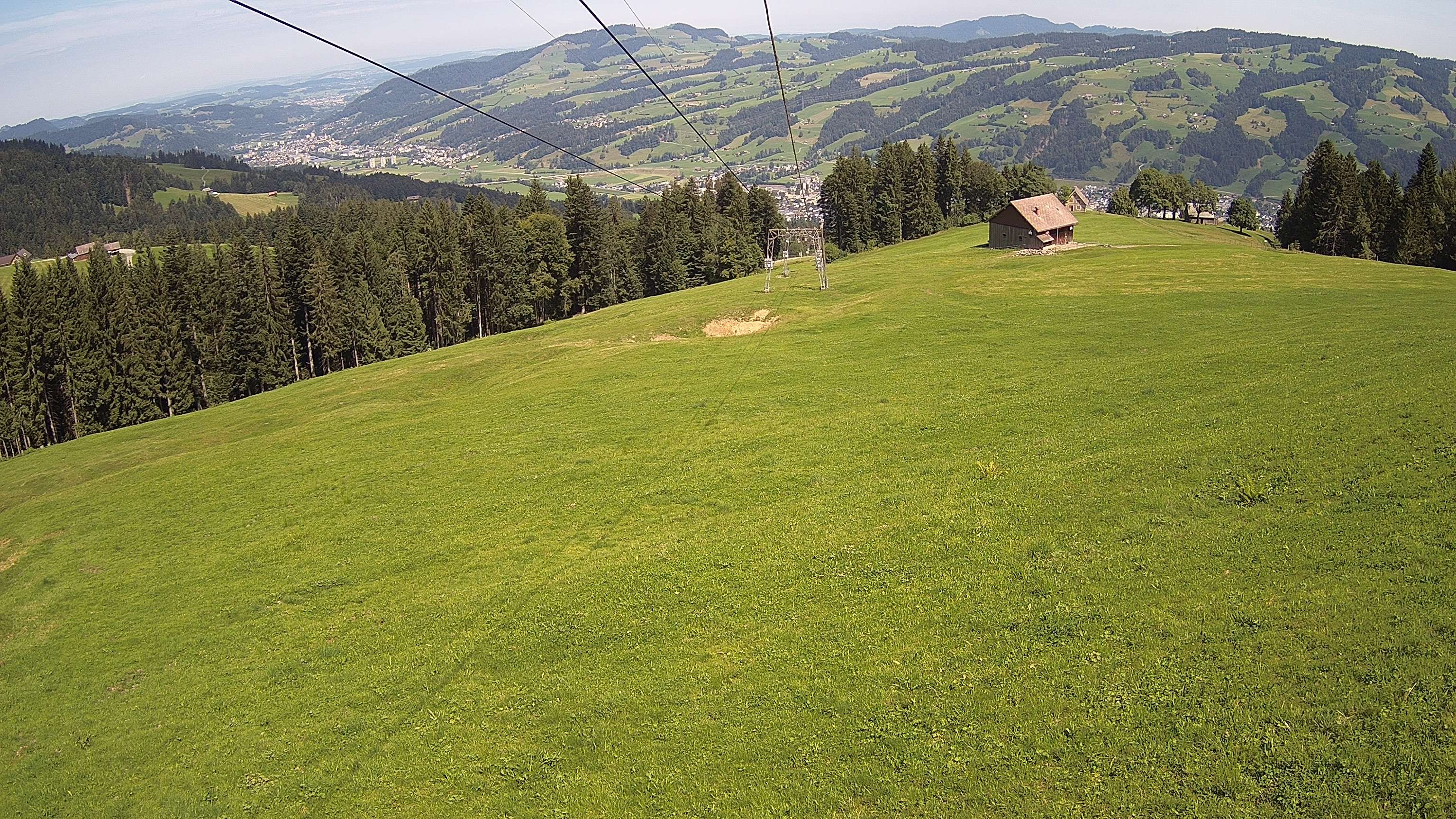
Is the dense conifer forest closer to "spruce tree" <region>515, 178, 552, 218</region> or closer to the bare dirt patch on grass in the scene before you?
"spruce tree" <region>515, 178, 552, 218</region>

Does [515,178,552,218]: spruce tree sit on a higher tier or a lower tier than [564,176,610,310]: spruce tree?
higher

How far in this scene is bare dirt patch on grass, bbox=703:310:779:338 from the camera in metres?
46.4

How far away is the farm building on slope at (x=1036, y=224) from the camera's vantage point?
63.1m

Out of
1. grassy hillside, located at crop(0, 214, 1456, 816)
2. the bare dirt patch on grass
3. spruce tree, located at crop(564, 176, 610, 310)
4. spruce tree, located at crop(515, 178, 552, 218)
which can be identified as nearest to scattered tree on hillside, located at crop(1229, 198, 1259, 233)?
grassy hillside, located at crop(0, 214, 1456, 816)

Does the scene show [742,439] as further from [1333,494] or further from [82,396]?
[82,396]

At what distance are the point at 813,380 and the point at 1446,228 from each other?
71.8 metres

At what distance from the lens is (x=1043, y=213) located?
64.1 meters

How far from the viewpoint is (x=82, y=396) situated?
5709cm

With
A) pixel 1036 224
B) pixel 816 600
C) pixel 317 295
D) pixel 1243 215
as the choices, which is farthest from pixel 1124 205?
pixel 816 600

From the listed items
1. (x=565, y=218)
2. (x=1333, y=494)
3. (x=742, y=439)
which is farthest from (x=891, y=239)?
(x=1333, y=494)

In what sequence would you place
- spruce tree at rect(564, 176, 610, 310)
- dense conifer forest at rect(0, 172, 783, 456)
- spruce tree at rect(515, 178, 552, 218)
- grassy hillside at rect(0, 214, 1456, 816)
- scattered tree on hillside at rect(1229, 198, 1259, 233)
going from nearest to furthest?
grassy hillside at rect(0, 214, 1456, 816), dense conifer forest at rect(0, 172, 783, 456), spruce tree at rect(564, 176, 610, 310), spruce tree at rect(515, 178, 552, 218), scattered tree on hillside at rect(1229, 198, 1259, 233)

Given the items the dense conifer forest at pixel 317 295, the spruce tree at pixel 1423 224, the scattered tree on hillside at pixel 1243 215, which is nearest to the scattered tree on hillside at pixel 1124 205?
the scattered tree on hillside at pixel 1243 215

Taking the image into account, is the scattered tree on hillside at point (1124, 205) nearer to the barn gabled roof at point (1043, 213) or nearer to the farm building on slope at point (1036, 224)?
the barn gabled roof at point (1043, 213)

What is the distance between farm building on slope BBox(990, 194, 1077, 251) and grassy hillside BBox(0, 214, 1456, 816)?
30.1 metres
